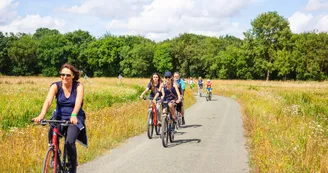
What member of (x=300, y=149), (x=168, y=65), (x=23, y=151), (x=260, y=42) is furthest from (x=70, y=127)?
(x=168, y=65)

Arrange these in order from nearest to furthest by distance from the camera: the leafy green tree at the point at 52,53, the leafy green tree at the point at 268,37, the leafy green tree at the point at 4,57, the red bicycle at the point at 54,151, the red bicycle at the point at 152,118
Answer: the red bicycle at the point at 54,151 → the red bicycle at the point at 152,118 → the leafy green tree at the point at 268,37 → the leafy green tree at the point at 4,57 → the leafy green tree at the point at 52,53

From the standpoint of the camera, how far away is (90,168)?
6688mm

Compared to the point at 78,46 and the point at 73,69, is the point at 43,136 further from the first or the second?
the point at 78,46

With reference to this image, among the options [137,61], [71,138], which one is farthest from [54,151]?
[137,61]

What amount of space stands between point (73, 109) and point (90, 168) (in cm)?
206

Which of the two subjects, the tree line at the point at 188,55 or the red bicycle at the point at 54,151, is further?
the tree line at the point at 188,55

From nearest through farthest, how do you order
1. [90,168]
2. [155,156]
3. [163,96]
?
[90,168] → [155,156] → [163,96]

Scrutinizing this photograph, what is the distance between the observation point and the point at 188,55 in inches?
3174

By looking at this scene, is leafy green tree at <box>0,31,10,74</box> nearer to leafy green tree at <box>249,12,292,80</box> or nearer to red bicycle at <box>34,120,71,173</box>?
leafy green tree at <box>249,12,292,80</box>

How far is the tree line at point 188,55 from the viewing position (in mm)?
65750

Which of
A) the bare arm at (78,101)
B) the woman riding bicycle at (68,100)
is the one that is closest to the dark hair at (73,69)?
the woman riding bicycle at (68,100)

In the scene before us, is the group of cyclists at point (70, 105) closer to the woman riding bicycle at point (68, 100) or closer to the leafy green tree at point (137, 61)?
the woman riding bicycle at point (68, 100)

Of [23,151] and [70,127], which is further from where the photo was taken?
[23,151]

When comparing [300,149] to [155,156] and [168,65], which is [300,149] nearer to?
[155,156]
